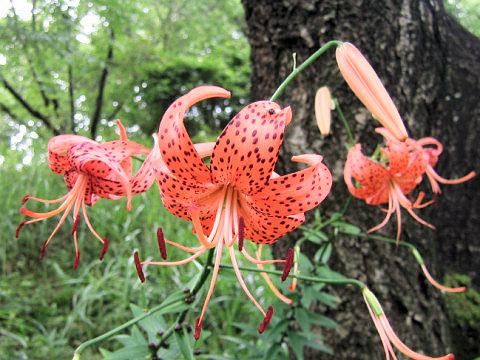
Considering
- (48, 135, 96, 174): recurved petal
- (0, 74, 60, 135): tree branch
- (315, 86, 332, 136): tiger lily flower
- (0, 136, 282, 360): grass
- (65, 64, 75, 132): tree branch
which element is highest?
(315, 86, 332, 136): tiger lily flower

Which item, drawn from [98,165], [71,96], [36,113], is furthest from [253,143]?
[36,113]

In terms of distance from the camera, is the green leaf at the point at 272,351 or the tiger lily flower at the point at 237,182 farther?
the green leaf at the point at 272,351

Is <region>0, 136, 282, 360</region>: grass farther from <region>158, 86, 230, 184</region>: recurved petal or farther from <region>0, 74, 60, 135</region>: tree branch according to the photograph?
<region>158, 86, 230, 184</region>: recurved petal

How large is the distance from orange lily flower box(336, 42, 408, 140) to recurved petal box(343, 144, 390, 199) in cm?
35

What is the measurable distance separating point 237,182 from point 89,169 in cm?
28

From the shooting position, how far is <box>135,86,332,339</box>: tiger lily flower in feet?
1.51

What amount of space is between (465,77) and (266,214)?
1379 millimetres

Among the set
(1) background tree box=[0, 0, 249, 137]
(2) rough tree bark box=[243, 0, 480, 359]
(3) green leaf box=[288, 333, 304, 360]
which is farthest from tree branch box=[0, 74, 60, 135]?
(3) green leaf box=[288, 333, 304, 360]

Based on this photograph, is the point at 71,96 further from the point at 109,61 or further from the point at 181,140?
the point at 181,140

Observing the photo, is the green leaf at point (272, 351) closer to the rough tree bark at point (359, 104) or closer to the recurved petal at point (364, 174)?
the rough tree bark at point (359, 104)

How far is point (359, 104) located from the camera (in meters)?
1.27

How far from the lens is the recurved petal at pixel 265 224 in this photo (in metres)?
0.57

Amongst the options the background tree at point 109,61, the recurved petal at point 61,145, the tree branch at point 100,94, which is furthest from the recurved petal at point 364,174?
the tree branch at point 100,94

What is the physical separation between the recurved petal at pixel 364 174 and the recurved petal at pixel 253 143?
0.39m
